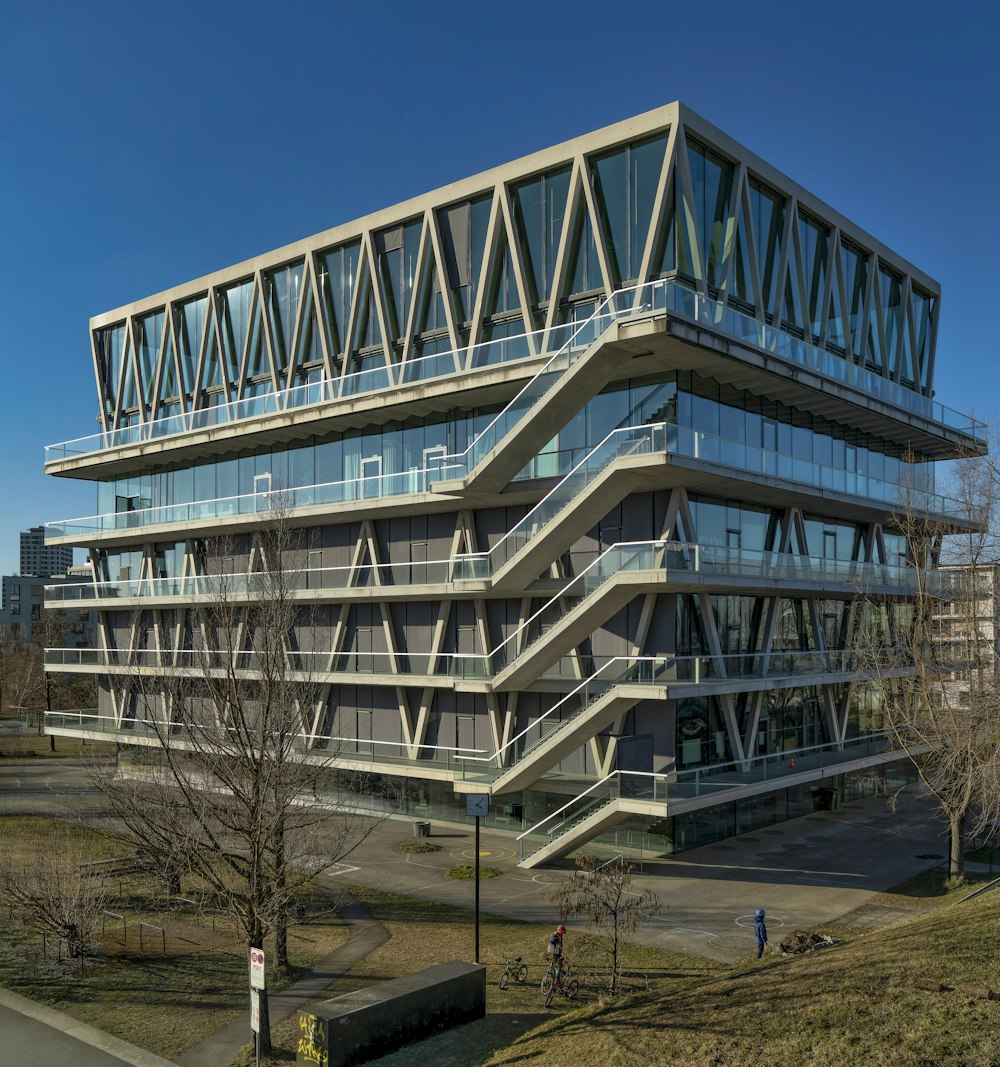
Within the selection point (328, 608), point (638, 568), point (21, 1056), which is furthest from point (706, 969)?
point (328, 608)

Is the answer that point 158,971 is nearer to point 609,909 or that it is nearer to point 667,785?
point 609,909

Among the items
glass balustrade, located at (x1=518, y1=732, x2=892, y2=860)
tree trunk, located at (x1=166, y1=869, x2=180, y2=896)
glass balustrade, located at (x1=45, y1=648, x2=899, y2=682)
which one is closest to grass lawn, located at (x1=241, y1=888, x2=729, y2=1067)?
glass balustrade, located at (x1=518, y1=732, x2=892, y2=860)

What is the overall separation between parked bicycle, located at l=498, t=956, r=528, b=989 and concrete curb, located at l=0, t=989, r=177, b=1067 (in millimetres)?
6191

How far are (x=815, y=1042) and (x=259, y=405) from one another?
111ft

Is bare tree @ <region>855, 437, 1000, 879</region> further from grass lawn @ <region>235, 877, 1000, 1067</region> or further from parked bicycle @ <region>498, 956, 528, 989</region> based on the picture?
parked bicycle @ <region>498, 956, 528, 989</region>

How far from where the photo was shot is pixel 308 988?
19984 millimetres

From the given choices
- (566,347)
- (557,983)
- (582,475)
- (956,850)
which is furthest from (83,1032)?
(956,850)

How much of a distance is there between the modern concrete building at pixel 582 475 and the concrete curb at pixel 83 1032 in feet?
39.1

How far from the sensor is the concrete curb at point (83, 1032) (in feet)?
54.7

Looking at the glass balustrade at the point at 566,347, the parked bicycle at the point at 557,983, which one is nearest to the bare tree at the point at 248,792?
the parked bicycle at the point at 557,983

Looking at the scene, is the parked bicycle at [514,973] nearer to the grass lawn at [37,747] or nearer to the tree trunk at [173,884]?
the tree trunk at [173,884]

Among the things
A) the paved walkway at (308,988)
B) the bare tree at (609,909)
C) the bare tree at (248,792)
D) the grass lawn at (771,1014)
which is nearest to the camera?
the grass lawn at (771,1014)

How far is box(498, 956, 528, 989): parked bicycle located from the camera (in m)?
19.4

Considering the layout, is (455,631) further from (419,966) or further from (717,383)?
(419,966)
